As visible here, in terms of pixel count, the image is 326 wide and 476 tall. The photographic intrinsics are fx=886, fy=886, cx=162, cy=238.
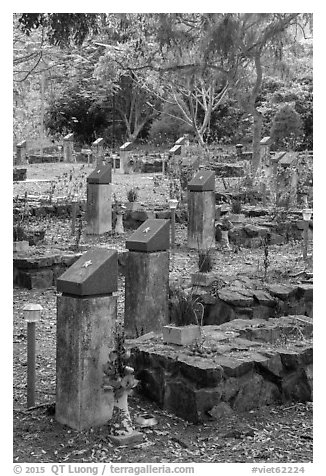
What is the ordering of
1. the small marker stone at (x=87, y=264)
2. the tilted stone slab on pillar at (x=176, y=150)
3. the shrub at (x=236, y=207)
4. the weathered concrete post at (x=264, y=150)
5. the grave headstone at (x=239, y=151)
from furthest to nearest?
the grave headstone at (x=239, y=151)
the tilted stone slab on pillar at (x=176, y=150)
the weathered concrete post at (x=264, y=150)
the shrub at (x=236, y=207)
the small marker stone at (x=87, y=264)

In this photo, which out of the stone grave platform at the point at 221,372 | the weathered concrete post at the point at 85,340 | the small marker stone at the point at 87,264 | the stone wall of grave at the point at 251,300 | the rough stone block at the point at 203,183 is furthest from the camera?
the rough stone block at the point at 203,183

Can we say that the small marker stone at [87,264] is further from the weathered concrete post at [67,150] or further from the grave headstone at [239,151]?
the weathered concrete post at [67,150]

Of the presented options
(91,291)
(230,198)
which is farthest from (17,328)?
(230,198)

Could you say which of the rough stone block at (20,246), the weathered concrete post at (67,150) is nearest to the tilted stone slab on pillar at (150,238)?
the rough stone block at (20,246)

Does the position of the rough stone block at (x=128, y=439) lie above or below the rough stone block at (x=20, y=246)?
below

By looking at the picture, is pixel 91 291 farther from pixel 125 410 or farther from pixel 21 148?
pixel 21 148

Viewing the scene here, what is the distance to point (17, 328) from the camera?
8.17 m

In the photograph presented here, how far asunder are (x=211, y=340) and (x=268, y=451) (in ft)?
4.04

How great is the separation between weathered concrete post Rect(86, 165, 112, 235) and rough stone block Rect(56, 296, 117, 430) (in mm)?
8241

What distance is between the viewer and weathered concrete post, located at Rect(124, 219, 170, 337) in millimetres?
7356

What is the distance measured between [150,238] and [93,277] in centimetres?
223

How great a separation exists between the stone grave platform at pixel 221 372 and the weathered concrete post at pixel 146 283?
0.87m

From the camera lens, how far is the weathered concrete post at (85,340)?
16.8 ft

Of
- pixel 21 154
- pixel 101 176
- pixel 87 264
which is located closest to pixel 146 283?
pixel 87 264
